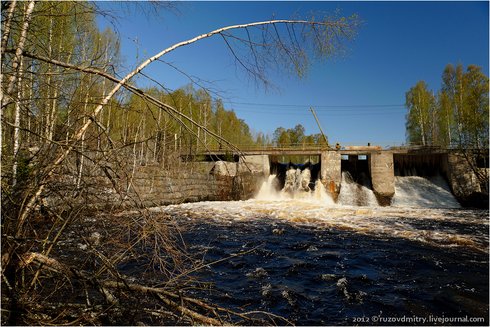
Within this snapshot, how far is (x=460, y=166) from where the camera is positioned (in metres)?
18.8

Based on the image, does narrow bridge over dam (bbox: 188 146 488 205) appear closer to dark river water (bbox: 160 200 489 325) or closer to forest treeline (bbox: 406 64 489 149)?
forest treeline (bbox: 406 64 489 149)

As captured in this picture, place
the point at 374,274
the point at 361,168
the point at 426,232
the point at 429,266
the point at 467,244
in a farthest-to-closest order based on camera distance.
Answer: the point at 361,168 < the point at 426,232 < the point at 467,244 < the point at 429,266 < the point at 374,274

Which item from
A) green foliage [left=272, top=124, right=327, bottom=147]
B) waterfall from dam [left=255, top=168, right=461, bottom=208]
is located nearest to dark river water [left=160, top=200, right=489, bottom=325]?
waterfall from dam [left=255, top=168, right=461, bottom=208]

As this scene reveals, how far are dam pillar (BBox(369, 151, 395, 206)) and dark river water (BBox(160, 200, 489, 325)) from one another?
812cm

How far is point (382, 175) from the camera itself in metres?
19.2

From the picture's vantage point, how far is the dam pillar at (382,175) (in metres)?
18.8

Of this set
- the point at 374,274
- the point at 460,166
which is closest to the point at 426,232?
the point at 374,274

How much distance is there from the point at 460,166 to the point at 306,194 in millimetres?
9590

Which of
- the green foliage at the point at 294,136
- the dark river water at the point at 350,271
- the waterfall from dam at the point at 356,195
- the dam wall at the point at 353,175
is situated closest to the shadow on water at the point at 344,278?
the dark river water at the point at 350,271

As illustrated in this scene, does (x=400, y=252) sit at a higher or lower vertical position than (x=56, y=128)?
lower

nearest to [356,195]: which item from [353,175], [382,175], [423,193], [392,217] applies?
[382,175]

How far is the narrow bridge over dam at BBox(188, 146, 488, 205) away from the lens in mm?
18781

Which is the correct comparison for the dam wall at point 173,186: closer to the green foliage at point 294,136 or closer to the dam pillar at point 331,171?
the dam pillar at point 331,171

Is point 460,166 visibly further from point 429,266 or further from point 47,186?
point 47,186
